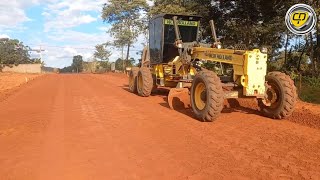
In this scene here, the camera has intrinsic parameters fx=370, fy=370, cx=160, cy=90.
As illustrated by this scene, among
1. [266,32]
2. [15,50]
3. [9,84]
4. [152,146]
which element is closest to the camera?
[152,146]

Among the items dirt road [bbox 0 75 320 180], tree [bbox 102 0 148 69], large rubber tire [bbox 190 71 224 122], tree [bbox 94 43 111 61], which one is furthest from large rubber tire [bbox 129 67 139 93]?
tree [bbox 94 43 111 61]

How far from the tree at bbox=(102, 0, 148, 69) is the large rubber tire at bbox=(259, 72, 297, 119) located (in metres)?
34.7

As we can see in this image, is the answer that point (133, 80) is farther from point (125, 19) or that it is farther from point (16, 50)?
point (16, 50)

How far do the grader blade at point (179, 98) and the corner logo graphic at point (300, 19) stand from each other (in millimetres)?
4177

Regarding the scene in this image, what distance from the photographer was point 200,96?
31.1ft

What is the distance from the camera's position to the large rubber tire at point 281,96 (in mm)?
8844

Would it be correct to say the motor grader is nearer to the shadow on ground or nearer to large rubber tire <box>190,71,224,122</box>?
large rubber tire <box>190,71,224,122</box>

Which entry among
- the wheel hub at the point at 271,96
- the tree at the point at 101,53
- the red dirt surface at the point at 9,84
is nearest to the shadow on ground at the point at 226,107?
the wheel hub at the point at 271,96

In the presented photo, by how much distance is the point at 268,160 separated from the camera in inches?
222

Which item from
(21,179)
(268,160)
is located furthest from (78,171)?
(268,160)

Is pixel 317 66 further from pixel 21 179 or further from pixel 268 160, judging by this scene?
pixel 21 179

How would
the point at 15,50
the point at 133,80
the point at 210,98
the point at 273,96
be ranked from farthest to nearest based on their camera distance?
the point at 15,50 < the point at 133,80 < the point at 273,96 < the point at 210,98

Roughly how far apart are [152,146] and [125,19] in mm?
40746

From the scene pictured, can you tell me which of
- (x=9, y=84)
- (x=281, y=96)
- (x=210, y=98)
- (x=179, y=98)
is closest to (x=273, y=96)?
(x=281, y=96)
